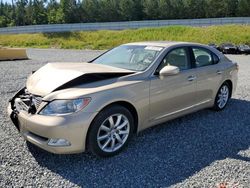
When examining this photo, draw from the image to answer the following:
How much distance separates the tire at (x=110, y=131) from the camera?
12.3 feet

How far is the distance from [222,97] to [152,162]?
287cm

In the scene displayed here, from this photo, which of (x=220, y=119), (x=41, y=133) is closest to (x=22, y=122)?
(x=41, y=133)

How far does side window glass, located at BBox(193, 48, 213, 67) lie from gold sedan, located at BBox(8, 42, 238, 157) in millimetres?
13

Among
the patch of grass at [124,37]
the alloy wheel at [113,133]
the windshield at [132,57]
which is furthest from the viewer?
the patch of grass at [124,37]

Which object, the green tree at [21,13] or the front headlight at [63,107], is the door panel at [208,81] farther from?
the green tree at [21,13]

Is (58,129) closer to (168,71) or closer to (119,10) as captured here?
(168,71)

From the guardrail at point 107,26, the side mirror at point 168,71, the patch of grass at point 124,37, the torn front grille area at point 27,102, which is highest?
the side mirror at point 168,71

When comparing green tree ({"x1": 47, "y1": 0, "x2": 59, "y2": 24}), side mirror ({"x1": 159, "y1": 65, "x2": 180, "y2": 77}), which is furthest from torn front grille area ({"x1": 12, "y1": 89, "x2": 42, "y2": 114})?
green tree ({"x1": 47, "y1": 0, "x2": 59, "y2": 24})

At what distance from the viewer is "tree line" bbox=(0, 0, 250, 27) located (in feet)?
209

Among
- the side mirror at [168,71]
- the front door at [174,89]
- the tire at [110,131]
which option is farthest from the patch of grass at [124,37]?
the tire at [110,131]

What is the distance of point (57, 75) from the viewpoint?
419 cm

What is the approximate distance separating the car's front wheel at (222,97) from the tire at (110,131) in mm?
2475

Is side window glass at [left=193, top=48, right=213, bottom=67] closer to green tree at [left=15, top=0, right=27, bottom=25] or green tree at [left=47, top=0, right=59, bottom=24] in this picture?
green tree at [left=47, top=0, right=59, bottom=24]

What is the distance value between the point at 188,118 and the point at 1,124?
3368 millimetres
